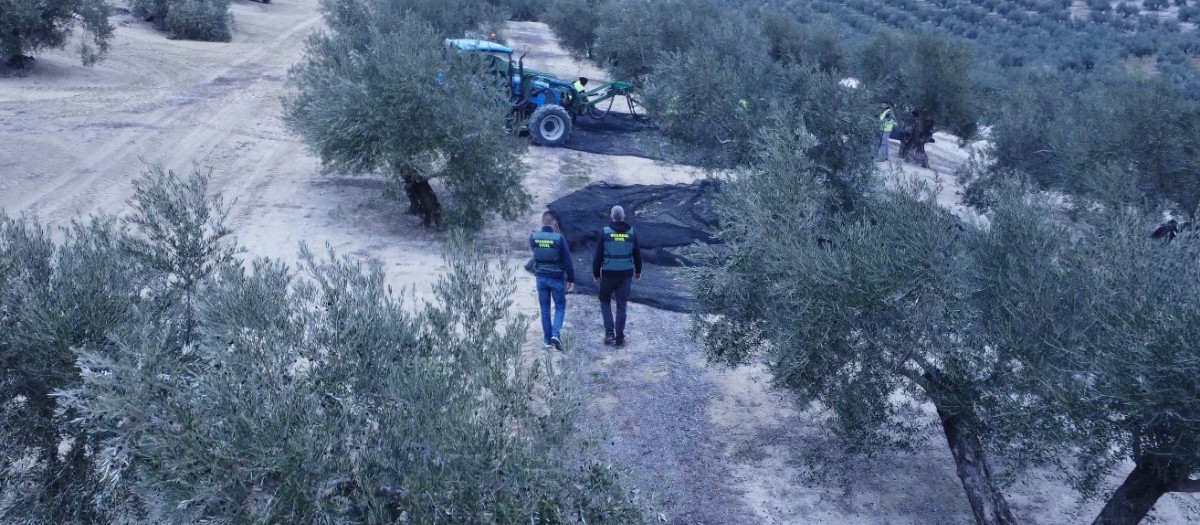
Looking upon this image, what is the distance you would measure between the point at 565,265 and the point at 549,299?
397mm

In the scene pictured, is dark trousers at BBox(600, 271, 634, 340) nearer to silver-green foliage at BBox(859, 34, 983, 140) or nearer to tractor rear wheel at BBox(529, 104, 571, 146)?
tractor rear wheel at BBox(529, 104, 571, 146)

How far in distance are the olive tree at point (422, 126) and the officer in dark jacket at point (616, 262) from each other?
3.69 meters

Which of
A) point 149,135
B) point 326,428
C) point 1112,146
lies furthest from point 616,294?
point 149,135

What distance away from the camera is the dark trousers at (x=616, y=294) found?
8.73 metres

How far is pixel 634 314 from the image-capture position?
10008 mm

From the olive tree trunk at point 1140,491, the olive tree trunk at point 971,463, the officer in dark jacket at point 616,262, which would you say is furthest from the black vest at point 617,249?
the olive tree trunk at point 1140,491

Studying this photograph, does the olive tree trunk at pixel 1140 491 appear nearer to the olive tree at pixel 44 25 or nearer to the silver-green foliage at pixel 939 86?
the silver-green foliage at pixel 939 86

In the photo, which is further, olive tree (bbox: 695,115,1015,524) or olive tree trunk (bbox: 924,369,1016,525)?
olive tree trunk (bbox: 924,369,1016,525)

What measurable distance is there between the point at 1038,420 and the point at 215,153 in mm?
14296

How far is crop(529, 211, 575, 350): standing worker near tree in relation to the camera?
846cm

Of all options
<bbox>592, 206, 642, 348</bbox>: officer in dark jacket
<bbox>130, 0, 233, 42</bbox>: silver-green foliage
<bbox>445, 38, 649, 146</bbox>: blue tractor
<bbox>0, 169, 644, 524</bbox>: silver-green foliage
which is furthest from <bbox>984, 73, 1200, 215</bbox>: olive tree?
<bbox>130, 0, 233, 42</bbox>: silver-green foliage

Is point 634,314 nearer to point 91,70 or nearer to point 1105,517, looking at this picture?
point 1105,517

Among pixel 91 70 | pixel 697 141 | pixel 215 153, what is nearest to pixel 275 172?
pixel 215 153

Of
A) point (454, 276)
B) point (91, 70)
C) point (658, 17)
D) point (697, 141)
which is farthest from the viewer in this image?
point (658, 17)
